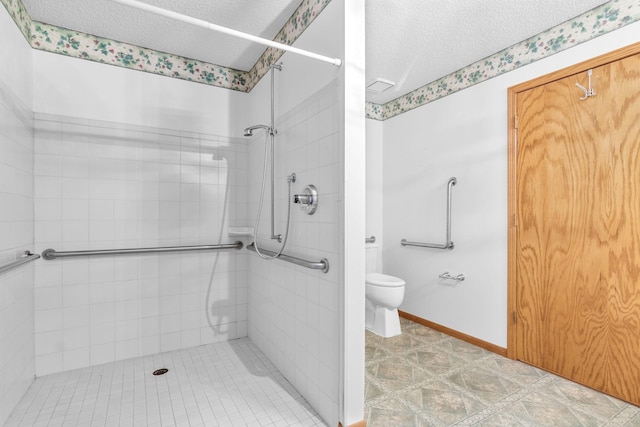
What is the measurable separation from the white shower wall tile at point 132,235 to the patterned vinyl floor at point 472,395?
52.8 inches

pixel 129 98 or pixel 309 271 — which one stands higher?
pixel 129 98

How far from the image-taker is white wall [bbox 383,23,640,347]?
2365mm

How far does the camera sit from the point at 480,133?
253 centimetres

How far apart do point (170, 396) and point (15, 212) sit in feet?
4.43

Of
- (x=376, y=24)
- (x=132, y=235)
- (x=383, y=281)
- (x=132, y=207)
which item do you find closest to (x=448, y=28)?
(x=376, y=24)

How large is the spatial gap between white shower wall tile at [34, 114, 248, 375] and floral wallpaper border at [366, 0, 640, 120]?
1.83 meters

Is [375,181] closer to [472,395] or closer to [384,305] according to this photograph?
[384,305]

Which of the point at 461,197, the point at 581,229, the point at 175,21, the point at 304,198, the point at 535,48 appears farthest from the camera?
the point at 461,197

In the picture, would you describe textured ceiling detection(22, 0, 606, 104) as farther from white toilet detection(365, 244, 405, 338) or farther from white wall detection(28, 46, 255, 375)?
white toilet detection(365, 244, 405, 338)

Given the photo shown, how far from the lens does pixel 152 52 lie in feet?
7.86

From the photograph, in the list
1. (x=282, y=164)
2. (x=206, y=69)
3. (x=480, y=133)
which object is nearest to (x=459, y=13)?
(x=480, y=133)

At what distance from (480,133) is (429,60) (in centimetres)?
71

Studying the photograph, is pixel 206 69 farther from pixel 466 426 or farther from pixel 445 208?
pixel 466 426

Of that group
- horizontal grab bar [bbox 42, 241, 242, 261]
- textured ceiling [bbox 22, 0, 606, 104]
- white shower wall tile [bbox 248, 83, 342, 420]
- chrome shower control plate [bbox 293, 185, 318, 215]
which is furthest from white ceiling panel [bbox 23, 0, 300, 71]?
horizontal grab bar [bbox 42, 241, 242, 261]
